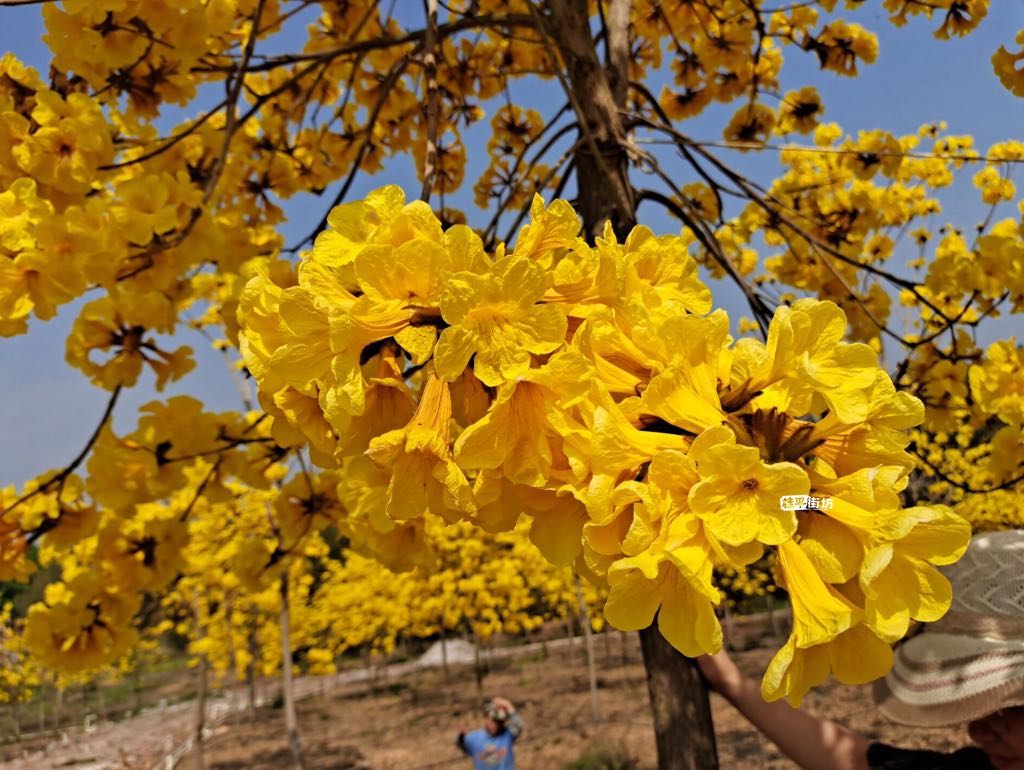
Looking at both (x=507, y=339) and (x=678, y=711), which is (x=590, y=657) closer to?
(x=678, y=711)

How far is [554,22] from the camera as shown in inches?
80.7

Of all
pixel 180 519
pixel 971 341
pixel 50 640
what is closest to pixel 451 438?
pixel 180 519

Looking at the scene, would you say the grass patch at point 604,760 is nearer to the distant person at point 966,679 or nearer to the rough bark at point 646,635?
the distant person at point 966,679

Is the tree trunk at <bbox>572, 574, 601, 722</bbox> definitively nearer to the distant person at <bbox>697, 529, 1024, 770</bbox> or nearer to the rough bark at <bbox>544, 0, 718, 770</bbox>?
the distant person at <bbox>697, 529, 1024, 770</bbox>

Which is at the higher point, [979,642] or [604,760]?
[979,642]

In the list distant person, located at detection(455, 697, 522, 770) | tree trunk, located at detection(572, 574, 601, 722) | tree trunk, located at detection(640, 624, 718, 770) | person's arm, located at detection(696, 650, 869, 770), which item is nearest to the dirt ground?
tree trunk, located at detection(572, 574, 601, 722)

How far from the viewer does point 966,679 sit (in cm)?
183

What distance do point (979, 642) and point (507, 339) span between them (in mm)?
1989

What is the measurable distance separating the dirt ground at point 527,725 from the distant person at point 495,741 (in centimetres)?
287

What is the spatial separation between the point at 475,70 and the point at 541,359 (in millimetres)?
3594

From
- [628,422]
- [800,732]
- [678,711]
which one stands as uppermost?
[628,422]

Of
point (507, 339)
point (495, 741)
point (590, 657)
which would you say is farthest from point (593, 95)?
point (590, 657)

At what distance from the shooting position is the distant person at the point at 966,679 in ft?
5.88

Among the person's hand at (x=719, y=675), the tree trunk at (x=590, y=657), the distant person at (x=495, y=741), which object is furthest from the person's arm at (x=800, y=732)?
the tree trunk at (x=590, y=657)
